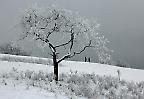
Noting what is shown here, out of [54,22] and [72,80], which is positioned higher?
[54,22]

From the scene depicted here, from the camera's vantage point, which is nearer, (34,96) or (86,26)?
(34,96)

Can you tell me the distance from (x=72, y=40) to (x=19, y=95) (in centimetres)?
1242

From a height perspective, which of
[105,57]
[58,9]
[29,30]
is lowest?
[105,57]

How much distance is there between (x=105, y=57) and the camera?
25.0 m

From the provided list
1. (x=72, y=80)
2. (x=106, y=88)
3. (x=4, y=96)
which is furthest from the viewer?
(x=72, y=80)

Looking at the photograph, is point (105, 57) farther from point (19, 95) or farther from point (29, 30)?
point (19, 95)

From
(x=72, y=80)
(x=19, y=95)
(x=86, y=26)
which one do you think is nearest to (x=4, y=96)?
(x=19, y=95)

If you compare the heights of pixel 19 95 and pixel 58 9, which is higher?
pixel 58 9

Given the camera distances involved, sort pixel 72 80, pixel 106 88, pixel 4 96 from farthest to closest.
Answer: pixel 72 80 → pixel 106 88 → pixel 4 96

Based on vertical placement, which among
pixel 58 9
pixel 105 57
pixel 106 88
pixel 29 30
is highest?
pixel 58 9

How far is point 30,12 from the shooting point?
953 inches

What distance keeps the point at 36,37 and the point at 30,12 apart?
2042 mm

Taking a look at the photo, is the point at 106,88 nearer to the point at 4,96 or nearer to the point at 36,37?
the point at 36,37

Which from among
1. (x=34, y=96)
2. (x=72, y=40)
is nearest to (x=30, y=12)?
(x=72, y=40)
